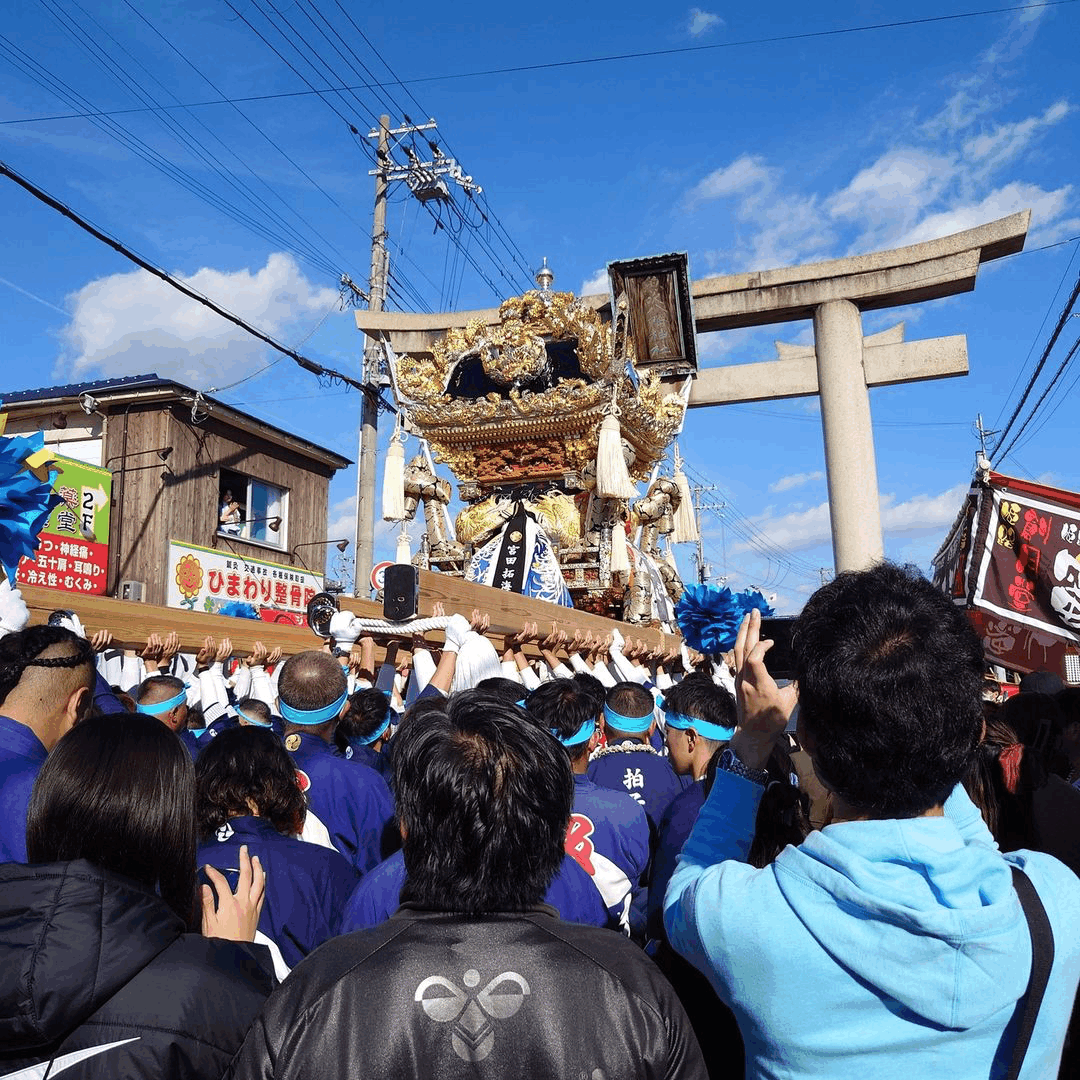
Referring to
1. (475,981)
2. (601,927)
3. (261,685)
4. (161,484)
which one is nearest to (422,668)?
(261,685)

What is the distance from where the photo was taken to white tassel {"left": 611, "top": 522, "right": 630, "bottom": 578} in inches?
316

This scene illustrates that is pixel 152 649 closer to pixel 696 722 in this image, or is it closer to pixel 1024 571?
pixel 696 722

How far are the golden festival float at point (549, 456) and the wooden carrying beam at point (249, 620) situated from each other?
3299mm

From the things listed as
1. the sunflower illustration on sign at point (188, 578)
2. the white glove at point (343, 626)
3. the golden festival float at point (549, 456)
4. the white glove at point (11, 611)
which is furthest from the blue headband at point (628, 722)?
the sunflower illustration on sign at point (188, 578)

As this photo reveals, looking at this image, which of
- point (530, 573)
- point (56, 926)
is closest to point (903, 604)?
point (56, 926)

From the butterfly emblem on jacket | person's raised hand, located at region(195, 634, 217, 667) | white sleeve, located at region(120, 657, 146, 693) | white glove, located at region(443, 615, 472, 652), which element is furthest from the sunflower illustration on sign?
the butterfly emblem on jacket

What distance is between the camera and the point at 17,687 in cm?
211

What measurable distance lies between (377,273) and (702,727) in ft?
41.4

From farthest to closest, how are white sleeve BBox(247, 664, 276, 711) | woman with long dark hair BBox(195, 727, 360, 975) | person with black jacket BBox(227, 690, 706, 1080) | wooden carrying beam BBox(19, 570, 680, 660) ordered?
white sleeve BBox(247, 664, 276, 711) → wooden carrying beam BBox(19, 570, 680, 660) → woman with long dark hair BBox(195, 727, 360, 975) → person with black jacket BBox(227, 690, 706, 1080)

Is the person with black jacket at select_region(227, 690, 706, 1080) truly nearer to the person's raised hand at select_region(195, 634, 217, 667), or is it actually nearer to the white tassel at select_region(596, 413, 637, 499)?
the person's raised hand at select_region(195, 634, 217, 667)

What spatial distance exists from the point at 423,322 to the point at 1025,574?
26.5 ft

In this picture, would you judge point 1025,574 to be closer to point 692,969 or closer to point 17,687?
point 692,969

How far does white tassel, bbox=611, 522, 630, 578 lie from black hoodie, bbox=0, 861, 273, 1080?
6.87m

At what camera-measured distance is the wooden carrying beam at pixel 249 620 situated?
3.09 metres
